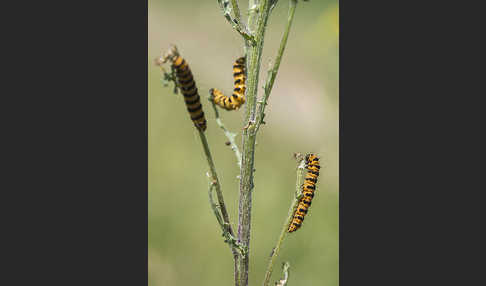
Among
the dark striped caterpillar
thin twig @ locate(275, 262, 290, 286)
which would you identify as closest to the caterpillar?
thin twig @ locate(275, 262, 290, 286)

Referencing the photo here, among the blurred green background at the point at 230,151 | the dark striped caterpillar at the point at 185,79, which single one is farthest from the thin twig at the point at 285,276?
the blurred green background at the point at 230,151

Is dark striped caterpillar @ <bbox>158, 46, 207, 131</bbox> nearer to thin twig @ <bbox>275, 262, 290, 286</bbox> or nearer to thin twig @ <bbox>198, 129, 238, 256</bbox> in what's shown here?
thin twig @ <bbox>198, 129, 238, 256</bbox>

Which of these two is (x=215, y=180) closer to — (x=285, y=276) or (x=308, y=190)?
(x=308, y=190)

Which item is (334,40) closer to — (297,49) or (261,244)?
(297,49)

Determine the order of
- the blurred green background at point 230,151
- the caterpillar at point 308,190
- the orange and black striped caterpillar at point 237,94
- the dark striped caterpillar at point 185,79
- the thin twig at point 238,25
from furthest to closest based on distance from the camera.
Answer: the blurred green background at point 230,151 → the caterpillar at point 308,190 → the orange and black striped caterpillar at point 237,94 → the thin twig at point 238,25 → the dark striped caterpillar at point 185,79

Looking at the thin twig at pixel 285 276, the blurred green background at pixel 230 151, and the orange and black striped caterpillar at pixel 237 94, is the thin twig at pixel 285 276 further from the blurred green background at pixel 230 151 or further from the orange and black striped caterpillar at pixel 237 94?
the blurred green background at pixel 230 151
